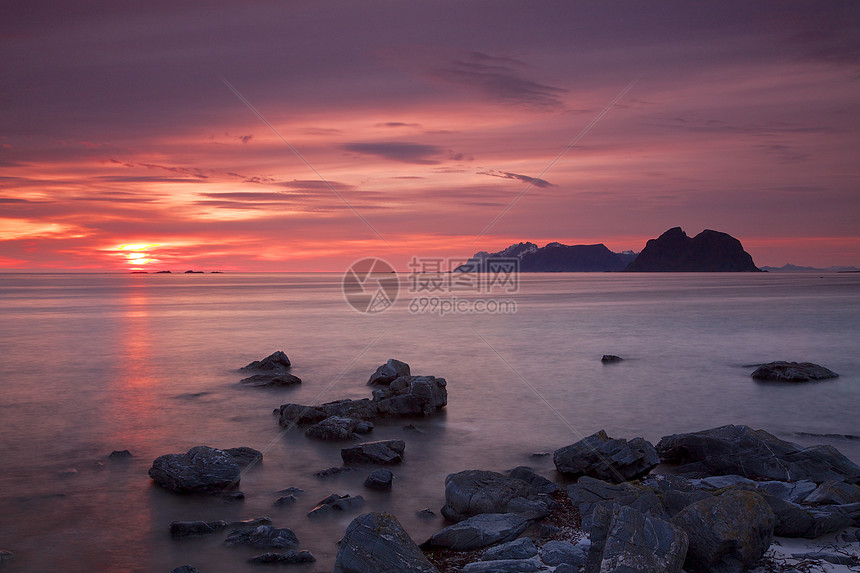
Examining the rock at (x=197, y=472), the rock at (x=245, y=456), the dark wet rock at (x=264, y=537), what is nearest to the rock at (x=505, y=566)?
the dark wet rock at (x=264, y=537)

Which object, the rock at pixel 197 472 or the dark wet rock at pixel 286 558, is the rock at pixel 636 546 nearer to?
the dark wet rock at pixel 286 558

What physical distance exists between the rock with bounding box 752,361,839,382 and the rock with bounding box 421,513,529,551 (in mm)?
19221

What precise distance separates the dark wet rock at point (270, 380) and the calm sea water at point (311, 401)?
0.74 m

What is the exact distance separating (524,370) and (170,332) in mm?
33421

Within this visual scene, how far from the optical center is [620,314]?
65.0 meters

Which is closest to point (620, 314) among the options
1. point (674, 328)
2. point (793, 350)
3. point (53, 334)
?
point (674, 328)

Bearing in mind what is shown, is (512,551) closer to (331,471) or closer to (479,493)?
(479,493)

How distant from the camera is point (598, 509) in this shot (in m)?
8.04

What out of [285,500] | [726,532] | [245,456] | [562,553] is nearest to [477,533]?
[562,553]

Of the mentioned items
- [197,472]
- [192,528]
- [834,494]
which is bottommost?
[192,528]

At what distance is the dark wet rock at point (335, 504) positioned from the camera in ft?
35.7

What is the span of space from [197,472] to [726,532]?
9.70m

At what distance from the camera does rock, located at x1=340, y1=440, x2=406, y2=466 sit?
45.0 feet

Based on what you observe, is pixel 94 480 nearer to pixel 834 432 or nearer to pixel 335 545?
pixel 335 545
